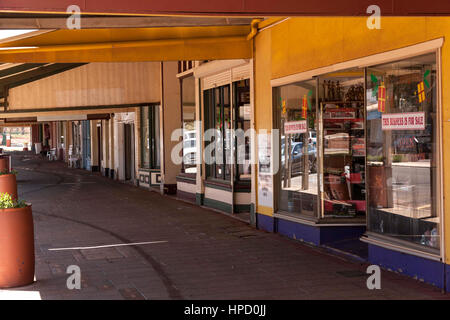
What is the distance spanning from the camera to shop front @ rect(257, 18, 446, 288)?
7.57m

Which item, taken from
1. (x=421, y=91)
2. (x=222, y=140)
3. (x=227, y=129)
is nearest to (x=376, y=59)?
(x=421, y=91)

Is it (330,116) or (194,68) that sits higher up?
(194,68)

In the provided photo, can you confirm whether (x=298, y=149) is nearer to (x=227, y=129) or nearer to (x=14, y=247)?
(x=227, y=129)

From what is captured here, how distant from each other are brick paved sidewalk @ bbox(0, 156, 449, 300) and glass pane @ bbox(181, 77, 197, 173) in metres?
2.64

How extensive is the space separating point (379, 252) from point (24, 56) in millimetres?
7324

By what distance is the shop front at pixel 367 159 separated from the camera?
7570 millimetres

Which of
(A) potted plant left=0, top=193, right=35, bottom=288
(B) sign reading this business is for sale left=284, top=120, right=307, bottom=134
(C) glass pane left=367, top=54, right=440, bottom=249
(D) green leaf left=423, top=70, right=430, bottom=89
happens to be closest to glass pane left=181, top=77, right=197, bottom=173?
(B) sign reading this business is for sale left=284, top=120, right=307, bottom=134

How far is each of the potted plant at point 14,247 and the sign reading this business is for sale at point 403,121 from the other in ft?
15.2

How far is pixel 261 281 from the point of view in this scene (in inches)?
310

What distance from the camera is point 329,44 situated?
9641 mm

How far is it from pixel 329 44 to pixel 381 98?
5.00 ft

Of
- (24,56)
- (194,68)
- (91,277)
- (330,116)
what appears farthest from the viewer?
(194,68)
